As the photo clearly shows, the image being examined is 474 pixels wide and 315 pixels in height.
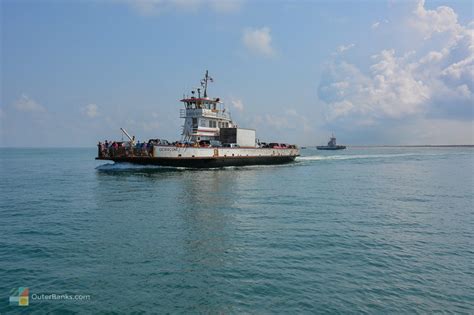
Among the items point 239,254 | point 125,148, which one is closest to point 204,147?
point 125,148

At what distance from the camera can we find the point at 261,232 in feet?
55.0

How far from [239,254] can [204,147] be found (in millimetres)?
36998

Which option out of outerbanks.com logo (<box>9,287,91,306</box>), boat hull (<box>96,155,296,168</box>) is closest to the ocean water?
outerbanks.com logo (<box>9,287,91,306</box>)

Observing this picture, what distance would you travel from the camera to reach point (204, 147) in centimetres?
4991

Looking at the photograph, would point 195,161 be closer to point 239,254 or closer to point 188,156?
point 188,156

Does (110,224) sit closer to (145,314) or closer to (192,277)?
(192,277)

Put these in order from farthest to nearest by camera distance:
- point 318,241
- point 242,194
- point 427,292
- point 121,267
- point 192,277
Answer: point 242,194, point 318,241, point 121,267, point 192,277, point 427,292

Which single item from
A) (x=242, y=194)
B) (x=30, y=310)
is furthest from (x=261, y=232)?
(x=242, y=194)

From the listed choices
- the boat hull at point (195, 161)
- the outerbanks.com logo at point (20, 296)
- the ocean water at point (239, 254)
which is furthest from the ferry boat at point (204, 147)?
the outerbanks.com logo at point (20, 296)

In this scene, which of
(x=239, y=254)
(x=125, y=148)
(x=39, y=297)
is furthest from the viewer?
(x=125, y=148)

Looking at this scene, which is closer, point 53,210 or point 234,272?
point 234,272

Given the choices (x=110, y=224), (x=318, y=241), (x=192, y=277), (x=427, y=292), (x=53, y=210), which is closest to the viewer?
(x=427, y=292)

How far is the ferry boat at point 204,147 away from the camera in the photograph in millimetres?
46469

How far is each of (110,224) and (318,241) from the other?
10.6 metres
